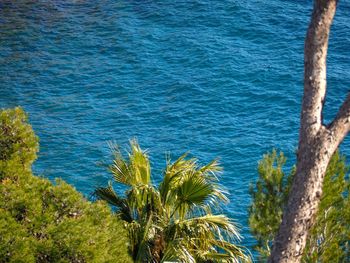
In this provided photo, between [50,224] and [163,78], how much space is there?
1880 centimetres

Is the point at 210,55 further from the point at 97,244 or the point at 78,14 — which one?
the point at 97,244

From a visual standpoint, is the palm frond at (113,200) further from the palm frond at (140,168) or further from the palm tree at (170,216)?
the palm frond at (140,168)

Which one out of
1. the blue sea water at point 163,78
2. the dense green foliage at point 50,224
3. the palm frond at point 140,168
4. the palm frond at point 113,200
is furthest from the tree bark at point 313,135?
the blue sea water at point 163,78

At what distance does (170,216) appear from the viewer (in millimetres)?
12820

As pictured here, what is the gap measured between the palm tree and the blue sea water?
8270mm

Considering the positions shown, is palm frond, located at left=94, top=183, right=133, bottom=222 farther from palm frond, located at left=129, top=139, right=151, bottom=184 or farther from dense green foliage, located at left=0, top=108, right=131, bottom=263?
dense green foliage, located at left=0, top=108, right=131, bottom=263

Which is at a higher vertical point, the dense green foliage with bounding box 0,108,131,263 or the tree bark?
the tree bark

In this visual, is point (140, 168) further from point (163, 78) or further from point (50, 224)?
point (163, 78)

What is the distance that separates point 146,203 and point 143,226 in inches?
16.1

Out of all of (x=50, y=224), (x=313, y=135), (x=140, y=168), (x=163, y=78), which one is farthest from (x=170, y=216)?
(x=163, y=78)

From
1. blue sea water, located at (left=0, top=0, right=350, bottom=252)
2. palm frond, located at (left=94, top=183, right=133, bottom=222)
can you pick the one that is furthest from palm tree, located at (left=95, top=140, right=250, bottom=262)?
blue sea water, located at (left=0, top=0, right=350, bottom=252)

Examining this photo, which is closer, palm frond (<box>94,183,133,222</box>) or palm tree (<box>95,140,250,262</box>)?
palm tree (<box>95,140,250,262</box>)

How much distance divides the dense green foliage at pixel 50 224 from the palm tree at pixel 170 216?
32.1 inches

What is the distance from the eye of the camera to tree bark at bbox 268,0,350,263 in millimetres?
9859
